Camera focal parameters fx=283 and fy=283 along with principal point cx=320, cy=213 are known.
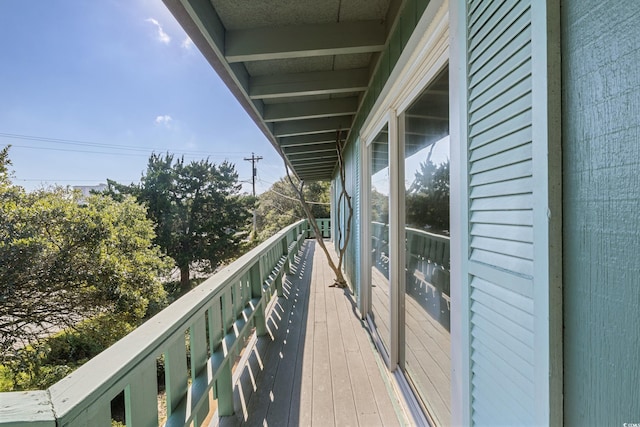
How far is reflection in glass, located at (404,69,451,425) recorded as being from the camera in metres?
1.29

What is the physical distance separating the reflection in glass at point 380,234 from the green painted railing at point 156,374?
1.10 metres

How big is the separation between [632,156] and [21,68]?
26.7 metres

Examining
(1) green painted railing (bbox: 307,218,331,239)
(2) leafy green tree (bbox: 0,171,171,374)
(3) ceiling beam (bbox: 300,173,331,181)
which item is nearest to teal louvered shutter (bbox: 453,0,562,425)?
(3) ceiling beam (bbox: 300,173,331,181)

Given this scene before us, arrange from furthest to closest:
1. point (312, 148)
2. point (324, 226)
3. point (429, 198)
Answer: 1. point (324, 226)
2. point (312, 148)
3. point (429, 198)

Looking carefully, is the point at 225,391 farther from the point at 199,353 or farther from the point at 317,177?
the point at 317,177

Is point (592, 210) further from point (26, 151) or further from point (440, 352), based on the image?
point (26, 151)

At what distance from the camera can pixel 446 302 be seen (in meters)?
1.25

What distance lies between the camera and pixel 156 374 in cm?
90

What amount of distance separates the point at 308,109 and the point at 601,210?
282 cm

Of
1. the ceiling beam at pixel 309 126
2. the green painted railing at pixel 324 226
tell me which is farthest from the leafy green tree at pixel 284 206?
the ceiling beam at pixel 309 126

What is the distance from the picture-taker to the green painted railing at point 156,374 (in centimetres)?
58

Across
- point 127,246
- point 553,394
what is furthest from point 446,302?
point 127,246

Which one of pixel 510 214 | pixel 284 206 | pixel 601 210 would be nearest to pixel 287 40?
pixel 510 214

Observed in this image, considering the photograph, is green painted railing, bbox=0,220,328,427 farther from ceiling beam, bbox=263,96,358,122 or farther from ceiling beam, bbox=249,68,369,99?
ceiling beam, bbox=263,96,358,122
